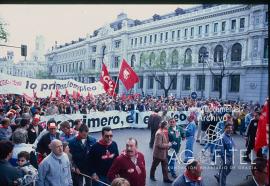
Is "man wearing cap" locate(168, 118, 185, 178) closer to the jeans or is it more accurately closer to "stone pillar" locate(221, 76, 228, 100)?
the jeans

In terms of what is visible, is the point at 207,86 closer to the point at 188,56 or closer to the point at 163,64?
the point at 188,56

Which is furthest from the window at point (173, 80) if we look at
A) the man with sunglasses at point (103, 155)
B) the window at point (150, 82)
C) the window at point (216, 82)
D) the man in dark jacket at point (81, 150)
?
the man with sunglasses at point (103, 155)

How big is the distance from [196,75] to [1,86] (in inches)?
1363

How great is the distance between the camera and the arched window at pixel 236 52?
3972 centimetres

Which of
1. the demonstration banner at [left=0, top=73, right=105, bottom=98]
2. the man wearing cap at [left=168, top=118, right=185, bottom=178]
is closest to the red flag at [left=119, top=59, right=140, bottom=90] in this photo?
the demonstration banner at [left=0, top=73, right=105, bottom=98]

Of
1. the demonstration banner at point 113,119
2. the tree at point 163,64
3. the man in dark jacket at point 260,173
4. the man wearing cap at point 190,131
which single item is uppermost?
the tree at point 163,64

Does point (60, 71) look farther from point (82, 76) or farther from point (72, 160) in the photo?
point (72, 160)

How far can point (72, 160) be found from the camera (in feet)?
18.5

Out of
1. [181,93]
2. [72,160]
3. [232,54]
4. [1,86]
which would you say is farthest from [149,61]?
[72,160]

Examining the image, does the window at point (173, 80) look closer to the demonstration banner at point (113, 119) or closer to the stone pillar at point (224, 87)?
the stone pillar at point (224, 87)

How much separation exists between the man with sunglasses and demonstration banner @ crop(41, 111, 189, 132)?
7.60m

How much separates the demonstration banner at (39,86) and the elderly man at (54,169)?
9728mm

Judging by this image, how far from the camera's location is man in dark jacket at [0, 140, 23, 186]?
3795mm

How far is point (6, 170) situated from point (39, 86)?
11.8 metres
